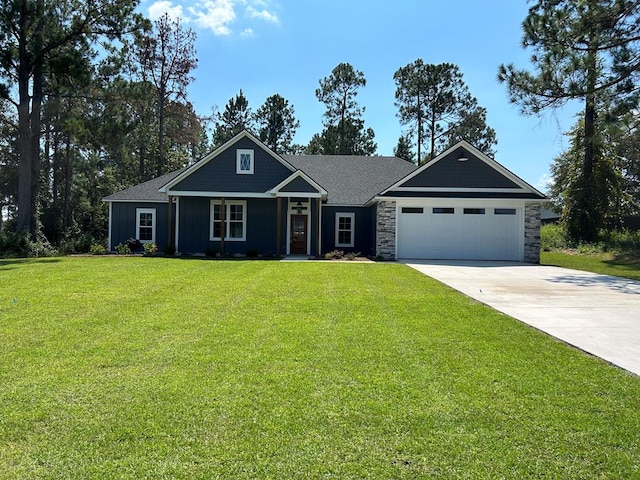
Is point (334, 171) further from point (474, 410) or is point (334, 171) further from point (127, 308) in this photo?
point (474, 410)

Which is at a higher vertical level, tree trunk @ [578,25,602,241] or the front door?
tree trunk @ [578,25,602,241]

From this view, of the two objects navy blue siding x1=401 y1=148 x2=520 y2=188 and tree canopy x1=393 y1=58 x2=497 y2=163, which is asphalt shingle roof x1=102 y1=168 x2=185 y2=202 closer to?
navy blue siding x1=401 y1=148 x2=520 y2=188

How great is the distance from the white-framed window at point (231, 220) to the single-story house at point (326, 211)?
0.05 m

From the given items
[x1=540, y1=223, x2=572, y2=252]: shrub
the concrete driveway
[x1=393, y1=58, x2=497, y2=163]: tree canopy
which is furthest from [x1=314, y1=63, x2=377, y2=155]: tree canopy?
the concrete driveway

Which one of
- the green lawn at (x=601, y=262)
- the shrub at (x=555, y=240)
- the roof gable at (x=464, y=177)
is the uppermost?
the roof gable at (x=464, y=177)

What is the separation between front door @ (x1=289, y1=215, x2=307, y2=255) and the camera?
20281 mm

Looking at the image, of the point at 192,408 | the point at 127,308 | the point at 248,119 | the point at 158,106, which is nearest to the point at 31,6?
the point at 158,106

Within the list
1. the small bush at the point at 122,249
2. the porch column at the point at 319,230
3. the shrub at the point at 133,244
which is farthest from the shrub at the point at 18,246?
the porch column at the point at 319,230

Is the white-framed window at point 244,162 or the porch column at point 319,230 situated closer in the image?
the porch column at point 319,230

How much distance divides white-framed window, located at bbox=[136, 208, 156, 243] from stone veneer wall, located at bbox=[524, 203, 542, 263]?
16.8 m

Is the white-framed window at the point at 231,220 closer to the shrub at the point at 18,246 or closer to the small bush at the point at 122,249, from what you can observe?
the small bush at the point at 122,249

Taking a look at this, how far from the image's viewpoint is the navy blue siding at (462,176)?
1850 centimetres

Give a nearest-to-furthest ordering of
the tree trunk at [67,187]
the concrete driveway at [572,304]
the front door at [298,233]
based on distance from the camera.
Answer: the concrete driveway at [572,304], the front door at [298,233], the tree trunk at [67,187]

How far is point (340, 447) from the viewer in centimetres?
281
